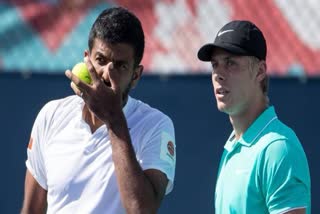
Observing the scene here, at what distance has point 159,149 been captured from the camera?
10.5ft

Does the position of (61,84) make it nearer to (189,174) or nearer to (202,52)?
(189,174)

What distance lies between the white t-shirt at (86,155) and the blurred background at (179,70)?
2.23 metres

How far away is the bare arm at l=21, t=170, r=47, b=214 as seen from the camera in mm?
3439

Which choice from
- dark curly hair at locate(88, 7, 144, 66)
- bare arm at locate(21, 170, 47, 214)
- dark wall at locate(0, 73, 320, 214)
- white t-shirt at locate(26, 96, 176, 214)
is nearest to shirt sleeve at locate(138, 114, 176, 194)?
white t-shirt at locate(26, 96, 176, 214)

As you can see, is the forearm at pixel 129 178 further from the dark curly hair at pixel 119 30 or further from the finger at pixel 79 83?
the dark curly hair at pixel 119 30

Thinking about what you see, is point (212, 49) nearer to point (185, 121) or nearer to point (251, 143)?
point (251, 143)

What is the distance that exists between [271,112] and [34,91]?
279 centimetres

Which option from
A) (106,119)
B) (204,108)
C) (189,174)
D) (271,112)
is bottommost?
(189,174)

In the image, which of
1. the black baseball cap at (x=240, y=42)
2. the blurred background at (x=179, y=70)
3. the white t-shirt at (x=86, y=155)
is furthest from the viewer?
the blurred background at (x=179, y=70)

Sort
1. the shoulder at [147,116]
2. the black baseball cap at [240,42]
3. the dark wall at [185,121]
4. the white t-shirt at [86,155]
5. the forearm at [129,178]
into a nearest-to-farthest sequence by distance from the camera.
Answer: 1. the forearm at [129,178]
2. the white t-shirt at [86,155]
3. the shoulder at [147,116]
4. the black baseball cap at [240,42]
5. the dark wall at [185,121]

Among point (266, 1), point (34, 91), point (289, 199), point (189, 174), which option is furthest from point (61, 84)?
point (289, 199)

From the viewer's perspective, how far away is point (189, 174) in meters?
5.59

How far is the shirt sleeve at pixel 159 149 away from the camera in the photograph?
125 inches

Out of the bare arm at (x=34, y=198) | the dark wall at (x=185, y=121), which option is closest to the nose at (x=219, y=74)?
the bare arm at (x=34, y=198)
